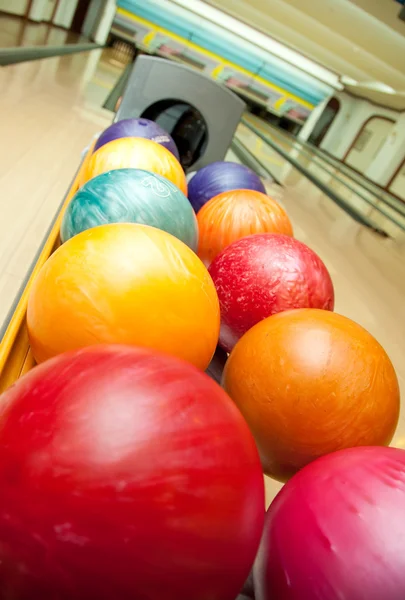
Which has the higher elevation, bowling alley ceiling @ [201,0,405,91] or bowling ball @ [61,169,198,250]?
bowling alley ceiling @ [201,0,405,91]

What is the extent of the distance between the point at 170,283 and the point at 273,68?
399 inches

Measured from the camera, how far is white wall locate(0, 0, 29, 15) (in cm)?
593

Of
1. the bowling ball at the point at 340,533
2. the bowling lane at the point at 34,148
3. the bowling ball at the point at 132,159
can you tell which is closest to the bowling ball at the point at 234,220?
the bowling ball at the point at 132,159

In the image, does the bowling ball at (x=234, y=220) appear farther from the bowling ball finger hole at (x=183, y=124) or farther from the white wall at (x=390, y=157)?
the white wall at (x=390, y=157)

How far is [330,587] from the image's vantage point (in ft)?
1.63

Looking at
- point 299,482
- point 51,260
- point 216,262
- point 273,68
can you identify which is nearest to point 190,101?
point 216,262

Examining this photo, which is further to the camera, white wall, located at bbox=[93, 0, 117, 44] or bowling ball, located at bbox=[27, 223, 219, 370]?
white wall, located at bbox=[93, 0, 117, 44]

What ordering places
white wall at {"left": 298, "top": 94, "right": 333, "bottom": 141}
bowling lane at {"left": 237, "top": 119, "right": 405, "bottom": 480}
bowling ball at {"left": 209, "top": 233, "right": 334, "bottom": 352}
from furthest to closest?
white wall at {"left": 298, "top": 94, "right": 333, "bottom": 141} < bowling lane at {"left": 237, "top": 119, "right": 405, "bottom": 480} < bowling ball at {"left": 209, "top": 233, "right": 334, "bottom": 352}

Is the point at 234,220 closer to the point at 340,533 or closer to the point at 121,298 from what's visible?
the point at 121,298

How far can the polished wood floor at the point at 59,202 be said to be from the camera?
1.52 metres

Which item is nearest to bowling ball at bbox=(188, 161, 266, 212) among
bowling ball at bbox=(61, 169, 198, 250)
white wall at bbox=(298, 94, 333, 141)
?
bowling ball at bbox=(61, 169, 198, 250)

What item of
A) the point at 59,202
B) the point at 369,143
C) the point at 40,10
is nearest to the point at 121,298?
the point at 59,202

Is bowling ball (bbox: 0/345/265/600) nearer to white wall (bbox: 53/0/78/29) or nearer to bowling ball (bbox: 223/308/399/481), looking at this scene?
bowling ball (bbox: 223/308/399/481)

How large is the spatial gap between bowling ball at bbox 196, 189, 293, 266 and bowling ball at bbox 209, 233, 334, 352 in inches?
10.2
